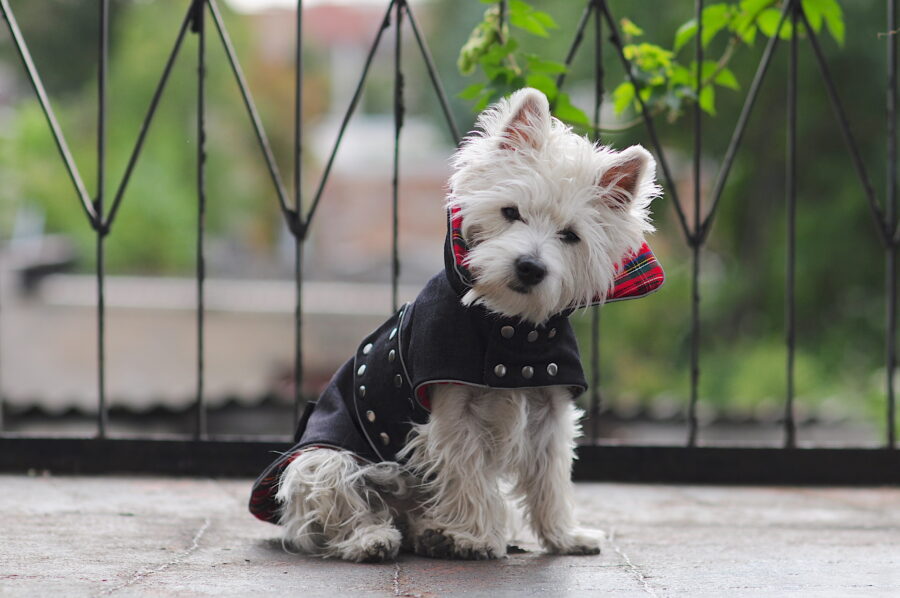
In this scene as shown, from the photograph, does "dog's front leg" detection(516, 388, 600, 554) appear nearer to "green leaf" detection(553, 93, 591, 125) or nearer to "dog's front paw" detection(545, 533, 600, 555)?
"dog's front paw" detection(545, 533, 600, 555)

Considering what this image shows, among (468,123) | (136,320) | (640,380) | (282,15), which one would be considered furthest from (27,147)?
(282,15)

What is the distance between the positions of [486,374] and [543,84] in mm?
1388

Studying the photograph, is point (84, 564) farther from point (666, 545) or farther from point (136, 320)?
point (136, 320)

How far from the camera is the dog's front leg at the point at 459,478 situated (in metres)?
2.98

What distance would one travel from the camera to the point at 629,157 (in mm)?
2811

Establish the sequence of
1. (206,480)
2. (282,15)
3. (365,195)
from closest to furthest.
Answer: (206,480) < (365,195) < (282,15)

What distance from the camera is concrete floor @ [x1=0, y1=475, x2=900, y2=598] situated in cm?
268

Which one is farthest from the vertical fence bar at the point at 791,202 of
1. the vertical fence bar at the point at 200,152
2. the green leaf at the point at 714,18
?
the vertical fence bar at the point at 200,152

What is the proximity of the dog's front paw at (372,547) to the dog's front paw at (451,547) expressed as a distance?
0.09 meters

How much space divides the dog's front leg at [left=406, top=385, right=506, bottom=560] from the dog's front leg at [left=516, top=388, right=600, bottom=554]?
5.3 inches

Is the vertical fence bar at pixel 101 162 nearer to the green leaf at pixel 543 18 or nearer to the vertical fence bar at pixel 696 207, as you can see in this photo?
the green leaf at pixel 543 18

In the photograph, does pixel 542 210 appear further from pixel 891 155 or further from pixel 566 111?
pixel 891 155

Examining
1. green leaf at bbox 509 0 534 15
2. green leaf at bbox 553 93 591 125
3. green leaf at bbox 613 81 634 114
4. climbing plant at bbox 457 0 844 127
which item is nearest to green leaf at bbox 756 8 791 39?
climbing plant at bbox 457 0 844 127

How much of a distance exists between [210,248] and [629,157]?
107ft
